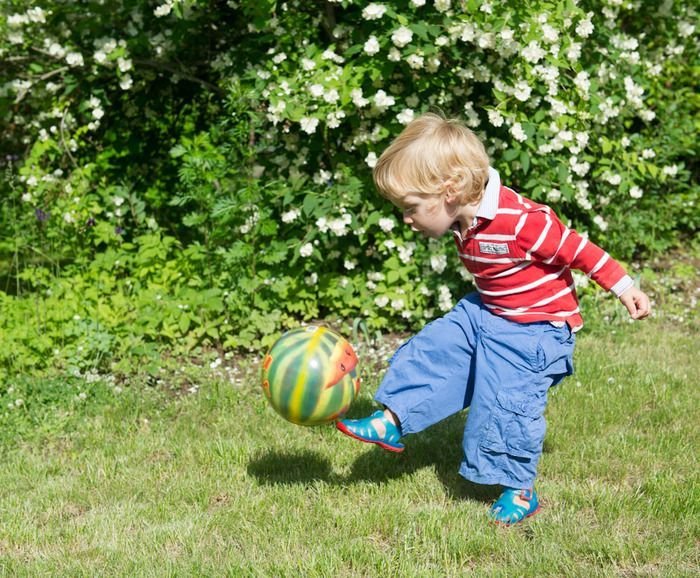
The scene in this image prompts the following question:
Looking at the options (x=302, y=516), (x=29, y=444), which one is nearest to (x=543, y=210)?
(x=302, y=516)

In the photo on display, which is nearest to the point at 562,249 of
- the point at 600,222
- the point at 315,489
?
the point at 315,489

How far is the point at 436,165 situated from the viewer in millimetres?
3250

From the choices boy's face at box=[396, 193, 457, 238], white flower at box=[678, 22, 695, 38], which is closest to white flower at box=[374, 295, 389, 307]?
boy's face at box=[396, 193, 457, 238]

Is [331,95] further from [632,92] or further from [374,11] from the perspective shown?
[632,92]

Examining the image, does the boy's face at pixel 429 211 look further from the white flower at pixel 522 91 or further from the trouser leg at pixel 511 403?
the white flower at pixel 522 91

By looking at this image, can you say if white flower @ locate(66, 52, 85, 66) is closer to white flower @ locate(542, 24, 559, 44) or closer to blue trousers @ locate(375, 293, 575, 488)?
white flower @ locate(542, 24, 559, 44)

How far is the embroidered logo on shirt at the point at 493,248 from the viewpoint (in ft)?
10.8

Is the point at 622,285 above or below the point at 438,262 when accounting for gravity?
above

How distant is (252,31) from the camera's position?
5504mm

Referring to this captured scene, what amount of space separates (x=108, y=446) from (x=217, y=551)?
3.74 feet

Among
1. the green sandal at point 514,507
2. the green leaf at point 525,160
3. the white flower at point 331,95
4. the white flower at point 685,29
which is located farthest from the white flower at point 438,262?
the white flower at point 685,29

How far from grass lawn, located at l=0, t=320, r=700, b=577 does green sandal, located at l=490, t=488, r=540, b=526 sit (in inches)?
1.6

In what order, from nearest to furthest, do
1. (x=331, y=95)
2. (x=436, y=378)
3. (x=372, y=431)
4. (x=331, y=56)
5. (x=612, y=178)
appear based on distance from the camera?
(x=372, y=431)
(x=436, y=378)
(x=331, y=95)
(x=331, y=56)
(x=612, y=178)

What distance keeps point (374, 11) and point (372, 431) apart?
2.37 metres
